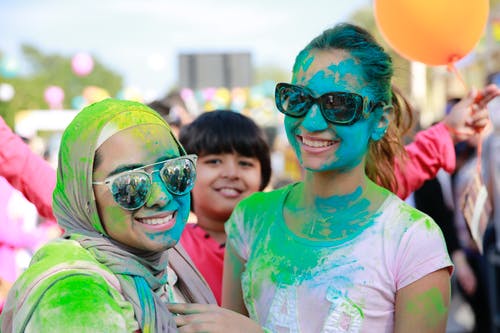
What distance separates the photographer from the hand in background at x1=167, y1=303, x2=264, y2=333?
1619 mm

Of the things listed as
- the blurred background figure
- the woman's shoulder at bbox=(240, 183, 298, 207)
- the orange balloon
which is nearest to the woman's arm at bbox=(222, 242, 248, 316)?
the woman's shoulder at bbox=(240, 183, 298, 207)

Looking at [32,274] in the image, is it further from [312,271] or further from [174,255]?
[312,271]

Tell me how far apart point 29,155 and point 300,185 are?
1314 mm

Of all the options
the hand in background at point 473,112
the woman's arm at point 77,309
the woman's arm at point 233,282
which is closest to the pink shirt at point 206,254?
the woman's arm at point 233,282

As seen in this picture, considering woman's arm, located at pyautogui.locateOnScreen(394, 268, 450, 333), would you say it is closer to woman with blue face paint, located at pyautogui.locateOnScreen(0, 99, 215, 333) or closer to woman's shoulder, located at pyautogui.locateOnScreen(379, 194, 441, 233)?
woman's shoulder, located at pyautogui.locateOnScreen(379, 194, 441, 233)

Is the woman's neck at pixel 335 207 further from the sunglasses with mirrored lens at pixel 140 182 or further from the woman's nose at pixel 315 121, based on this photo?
the sunglasses with mirrored lens at pixel 140 182

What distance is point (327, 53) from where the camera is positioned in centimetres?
211

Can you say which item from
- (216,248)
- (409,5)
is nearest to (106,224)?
(216,248)

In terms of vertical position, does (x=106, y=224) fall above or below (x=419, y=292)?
above

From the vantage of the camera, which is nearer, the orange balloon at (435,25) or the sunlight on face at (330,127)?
the sunlight on face at (330,127)

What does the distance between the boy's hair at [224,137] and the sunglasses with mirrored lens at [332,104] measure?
98 centimetres

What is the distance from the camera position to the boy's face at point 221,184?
302cm

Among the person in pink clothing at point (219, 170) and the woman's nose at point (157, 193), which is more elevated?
the woman's nose at point (157, 193)

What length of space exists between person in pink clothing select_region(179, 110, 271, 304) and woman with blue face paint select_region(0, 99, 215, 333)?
4.12 feet
